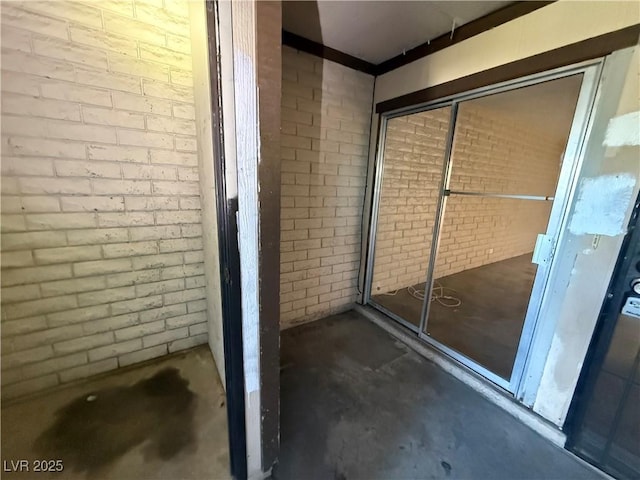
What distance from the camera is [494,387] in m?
1.84

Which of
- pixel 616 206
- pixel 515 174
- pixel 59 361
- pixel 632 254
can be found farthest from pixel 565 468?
pixel 515 174

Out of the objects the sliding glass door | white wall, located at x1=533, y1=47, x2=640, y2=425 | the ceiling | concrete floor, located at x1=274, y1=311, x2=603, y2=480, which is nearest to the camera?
white wall, located at x1=533, y1=47, x2=640, y2=425

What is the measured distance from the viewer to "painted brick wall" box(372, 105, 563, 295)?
9.80ft

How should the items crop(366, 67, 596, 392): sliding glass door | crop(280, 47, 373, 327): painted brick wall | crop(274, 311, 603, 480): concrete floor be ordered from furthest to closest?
crop(280, 47, 373, 327): painted brick wall
crop(366, 67, 596, 392): sliding glass door
crop(274, 311, 603, 480): concrete floor

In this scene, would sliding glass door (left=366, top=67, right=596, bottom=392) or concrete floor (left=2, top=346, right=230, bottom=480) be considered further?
sliding glass door (left=366, top=67, right=596, bottom=392)

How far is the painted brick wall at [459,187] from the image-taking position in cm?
299

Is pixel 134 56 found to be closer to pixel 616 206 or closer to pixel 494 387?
pixel 616 206

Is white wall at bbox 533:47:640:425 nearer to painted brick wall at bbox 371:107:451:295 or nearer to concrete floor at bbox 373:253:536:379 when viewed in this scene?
concrete floor at bbox 373:253:536:379

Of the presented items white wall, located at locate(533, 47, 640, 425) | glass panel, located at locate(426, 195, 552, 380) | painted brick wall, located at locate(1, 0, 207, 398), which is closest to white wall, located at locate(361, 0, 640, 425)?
white wall, located at locate(533, 47, 640, 425)

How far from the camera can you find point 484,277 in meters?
4.08

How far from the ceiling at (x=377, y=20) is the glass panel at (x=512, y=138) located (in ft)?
3.31

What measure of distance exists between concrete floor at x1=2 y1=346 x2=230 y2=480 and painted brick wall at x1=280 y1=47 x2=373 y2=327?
42.0 inches

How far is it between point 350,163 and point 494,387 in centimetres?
221

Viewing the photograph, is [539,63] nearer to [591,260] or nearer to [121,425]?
[591,260]
